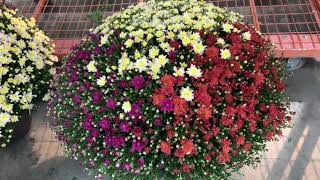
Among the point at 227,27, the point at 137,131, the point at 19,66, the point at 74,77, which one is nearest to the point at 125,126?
the point at 137,131

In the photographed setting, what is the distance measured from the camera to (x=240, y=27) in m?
2.50

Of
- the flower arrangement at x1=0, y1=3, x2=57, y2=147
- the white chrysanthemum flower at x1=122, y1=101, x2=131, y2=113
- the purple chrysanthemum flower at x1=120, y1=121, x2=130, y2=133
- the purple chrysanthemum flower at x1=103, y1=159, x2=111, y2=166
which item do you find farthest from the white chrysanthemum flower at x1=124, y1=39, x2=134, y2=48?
the flower arrangement at x1=0, y1=3, x2=57, y2=147

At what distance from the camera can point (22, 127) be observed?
3.39 metres

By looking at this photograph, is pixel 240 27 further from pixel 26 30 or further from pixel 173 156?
pixel 26 30

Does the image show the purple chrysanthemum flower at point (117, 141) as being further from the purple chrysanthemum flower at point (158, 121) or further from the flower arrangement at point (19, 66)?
the flower arrangement at point (19, 66)

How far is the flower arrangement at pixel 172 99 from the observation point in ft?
6.96

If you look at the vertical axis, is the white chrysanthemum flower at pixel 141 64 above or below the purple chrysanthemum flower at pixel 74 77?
above

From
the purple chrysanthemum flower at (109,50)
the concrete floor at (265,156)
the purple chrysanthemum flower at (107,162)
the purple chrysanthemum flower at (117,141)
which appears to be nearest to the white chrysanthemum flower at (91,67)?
the purple chrysanthemum flower at (109,50)

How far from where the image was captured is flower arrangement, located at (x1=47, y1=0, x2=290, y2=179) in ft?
6.96

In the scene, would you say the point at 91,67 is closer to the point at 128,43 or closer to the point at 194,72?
the point at 128,43

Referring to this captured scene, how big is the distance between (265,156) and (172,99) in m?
1.57

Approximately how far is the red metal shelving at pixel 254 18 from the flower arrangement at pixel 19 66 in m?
0.39

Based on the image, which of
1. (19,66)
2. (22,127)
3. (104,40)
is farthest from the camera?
(22,127)

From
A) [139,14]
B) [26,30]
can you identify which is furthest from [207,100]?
[26,30]
